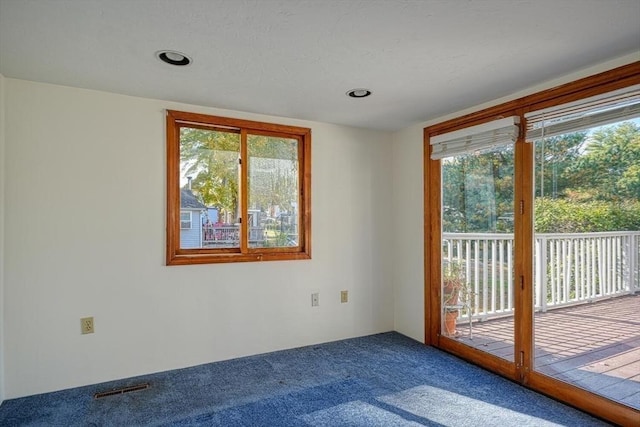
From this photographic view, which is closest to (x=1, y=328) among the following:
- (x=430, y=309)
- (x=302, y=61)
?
(x=302, y=61)

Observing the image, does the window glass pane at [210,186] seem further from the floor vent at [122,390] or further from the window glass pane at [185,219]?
the floor vent at [122,390]

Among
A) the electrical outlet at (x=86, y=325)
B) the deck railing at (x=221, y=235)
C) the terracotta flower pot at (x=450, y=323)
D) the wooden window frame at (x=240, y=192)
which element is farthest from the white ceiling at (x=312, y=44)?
the terracotta flower pot at (x=450, y=323)

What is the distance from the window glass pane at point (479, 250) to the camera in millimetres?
2775

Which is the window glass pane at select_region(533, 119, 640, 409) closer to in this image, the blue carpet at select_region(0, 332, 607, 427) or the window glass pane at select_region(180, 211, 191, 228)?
the blue carpet at select_region(0, 332, 607, 427)

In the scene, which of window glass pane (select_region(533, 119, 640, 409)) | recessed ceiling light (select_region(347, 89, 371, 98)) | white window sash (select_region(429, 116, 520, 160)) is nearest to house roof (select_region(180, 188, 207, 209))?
recessed ceiling light (select_region(347, 89, 371, 98))

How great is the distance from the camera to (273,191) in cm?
337

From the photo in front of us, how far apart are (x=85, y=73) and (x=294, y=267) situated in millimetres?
2179

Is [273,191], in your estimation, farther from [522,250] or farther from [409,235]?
[522,250]

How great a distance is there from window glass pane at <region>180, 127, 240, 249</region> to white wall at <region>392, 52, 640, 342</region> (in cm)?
170

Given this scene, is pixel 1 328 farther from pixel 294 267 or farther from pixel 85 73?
pixel 294 267

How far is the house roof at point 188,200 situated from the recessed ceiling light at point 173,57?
1.11 m

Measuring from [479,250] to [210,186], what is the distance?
2.34m

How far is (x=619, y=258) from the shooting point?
7.08 ft

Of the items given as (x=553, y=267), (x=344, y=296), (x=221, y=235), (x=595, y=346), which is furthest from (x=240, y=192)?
(x=595, y=346)
